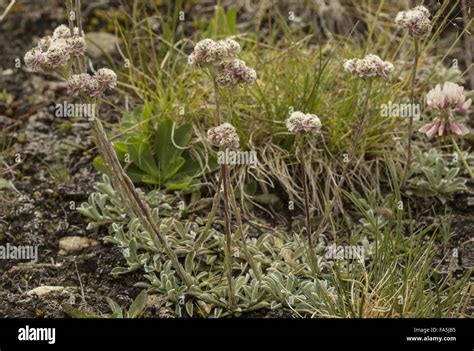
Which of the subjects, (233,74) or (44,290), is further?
(44,290)

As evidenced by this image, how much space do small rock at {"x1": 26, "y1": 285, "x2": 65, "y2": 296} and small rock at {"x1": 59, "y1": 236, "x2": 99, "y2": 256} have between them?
0.25 meters

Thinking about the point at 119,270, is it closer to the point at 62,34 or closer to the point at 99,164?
the point at 99,164

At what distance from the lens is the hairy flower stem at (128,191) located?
10.3 ft

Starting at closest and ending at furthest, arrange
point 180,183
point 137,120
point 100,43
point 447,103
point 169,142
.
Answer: point 447,103 → point 180,183 → point 169,142 → point 137,120 → point 100,43

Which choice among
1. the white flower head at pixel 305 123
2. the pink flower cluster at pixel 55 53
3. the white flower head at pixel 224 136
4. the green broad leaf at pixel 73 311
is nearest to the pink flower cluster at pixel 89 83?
the pink flower cluster at pixel 55 53

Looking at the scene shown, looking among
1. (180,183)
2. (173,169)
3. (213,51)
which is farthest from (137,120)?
(213,51)

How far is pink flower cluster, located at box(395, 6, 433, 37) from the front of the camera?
339 cm

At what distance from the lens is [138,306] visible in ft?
11.0

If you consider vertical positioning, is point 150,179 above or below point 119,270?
above

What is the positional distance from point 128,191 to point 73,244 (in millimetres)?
692

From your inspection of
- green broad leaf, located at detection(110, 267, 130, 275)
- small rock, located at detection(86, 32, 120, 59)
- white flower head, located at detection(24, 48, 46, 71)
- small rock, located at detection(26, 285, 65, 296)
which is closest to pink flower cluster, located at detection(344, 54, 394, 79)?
white flower head, located at detection(24, 48, 46, 71)

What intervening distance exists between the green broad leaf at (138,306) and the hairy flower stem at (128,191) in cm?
16
